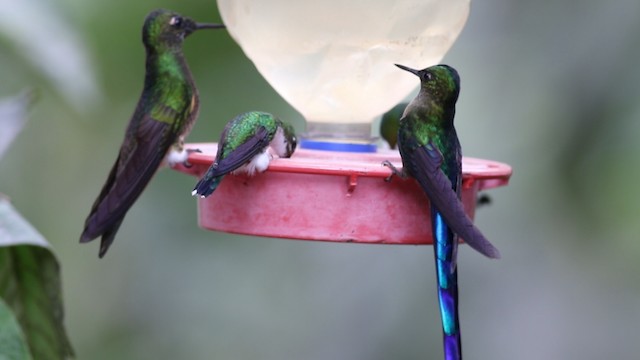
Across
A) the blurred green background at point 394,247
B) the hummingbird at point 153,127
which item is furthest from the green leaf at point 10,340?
the blurred green background at point 394,247

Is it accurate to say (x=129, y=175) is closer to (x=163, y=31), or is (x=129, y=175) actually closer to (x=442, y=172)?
(x=163, y=31)

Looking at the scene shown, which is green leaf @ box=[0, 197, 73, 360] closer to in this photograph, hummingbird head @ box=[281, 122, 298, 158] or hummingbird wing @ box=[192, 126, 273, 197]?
hummingbird wing @ box=[192, 126, 273, 197]

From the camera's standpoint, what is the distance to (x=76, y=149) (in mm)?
4383

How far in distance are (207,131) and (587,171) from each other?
169 cm

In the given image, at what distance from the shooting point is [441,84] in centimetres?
208

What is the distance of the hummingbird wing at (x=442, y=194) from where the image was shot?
1.80 m

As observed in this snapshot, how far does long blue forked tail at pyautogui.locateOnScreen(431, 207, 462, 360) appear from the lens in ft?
6.08

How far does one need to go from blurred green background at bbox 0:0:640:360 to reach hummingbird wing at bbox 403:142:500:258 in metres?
2.13

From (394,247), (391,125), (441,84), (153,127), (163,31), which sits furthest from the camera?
(394,247)

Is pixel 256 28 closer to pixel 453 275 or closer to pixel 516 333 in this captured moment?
pixel 453 275

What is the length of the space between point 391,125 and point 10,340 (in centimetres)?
153

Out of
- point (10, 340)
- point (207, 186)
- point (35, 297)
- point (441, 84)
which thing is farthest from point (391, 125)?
point (10, 340)

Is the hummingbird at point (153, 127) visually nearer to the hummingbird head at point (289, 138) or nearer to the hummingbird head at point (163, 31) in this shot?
the hummingbird head at point (163, 31)

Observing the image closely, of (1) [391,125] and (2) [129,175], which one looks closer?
(2) [129,175]
